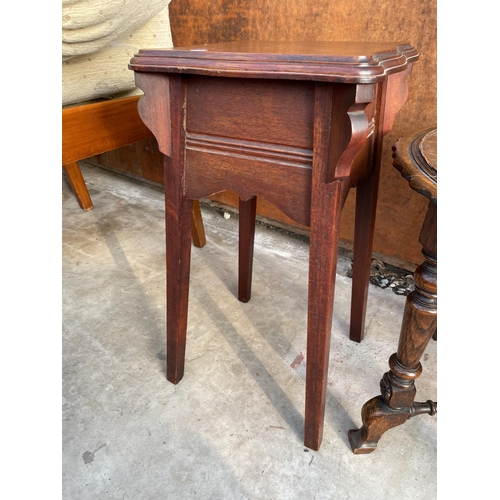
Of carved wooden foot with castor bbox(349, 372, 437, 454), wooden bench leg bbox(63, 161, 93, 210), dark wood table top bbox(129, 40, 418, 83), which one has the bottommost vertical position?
carved wooden foot with castor bbox(349, 372, 437, 454)

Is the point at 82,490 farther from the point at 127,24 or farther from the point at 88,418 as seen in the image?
the point at 127,24

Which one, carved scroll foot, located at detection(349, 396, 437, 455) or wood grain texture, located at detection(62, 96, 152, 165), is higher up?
wood grain texture, located at detection(62, 96, 152, 165)

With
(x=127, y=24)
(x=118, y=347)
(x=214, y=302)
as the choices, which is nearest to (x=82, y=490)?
(x=118, y=347)

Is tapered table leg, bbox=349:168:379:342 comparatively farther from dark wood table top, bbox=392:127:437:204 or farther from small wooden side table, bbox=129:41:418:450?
dark wood table top, bbox=392:127:437:204

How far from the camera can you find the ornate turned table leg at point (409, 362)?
30.1 inches

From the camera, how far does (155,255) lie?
1.82 m

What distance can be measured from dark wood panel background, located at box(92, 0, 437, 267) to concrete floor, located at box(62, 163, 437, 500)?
0.23 meters

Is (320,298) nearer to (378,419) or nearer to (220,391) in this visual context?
(378,419)

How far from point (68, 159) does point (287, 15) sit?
914mm

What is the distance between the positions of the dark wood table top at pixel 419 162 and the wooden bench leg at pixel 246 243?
0.61 metres

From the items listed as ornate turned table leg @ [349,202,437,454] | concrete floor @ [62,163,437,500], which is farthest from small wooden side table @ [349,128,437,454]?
concrete floor @ [62,163,437,500]

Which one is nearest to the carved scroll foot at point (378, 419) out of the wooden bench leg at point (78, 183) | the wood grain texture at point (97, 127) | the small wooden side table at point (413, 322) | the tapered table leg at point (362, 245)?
the small wooden side table at point (413, 322)

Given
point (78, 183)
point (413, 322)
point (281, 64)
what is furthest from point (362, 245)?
point (78, 183)

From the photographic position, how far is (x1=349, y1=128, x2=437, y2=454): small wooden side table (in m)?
0.67
